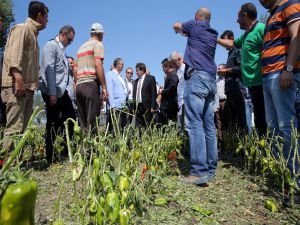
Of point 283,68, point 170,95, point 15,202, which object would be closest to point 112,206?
point 15,202

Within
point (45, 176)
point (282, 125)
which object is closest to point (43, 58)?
point (45, 176)

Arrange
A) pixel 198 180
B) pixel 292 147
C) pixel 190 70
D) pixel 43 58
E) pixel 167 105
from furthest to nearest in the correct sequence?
1. pixel 167 105
2. pixel 43 58
3. pixel 190 70
4. pixel 198 180
5. pixel 292 147

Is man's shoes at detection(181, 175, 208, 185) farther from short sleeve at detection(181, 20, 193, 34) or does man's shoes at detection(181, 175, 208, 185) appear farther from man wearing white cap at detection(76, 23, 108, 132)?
short sleeve at detection(181, 20, 193, 34)

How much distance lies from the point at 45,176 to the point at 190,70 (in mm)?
1899

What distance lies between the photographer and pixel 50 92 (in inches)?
154

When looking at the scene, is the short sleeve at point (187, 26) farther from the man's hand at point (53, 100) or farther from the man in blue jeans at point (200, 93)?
the man's hand at point (53, 100)

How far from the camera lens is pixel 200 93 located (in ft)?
10.9

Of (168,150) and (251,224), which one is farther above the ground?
(168,150)

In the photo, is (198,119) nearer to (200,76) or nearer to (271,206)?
(200,76)

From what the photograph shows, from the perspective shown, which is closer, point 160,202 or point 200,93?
point 160,202

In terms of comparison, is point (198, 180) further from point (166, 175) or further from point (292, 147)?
point (292, 147)

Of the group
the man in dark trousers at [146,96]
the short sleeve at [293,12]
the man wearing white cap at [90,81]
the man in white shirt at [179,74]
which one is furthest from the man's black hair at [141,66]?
the short sleeve at [293,12]

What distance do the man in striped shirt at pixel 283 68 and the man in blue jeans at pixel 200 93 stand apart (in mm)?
640

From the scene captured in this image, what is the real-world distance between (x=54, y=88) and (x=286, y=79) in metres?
2.56
